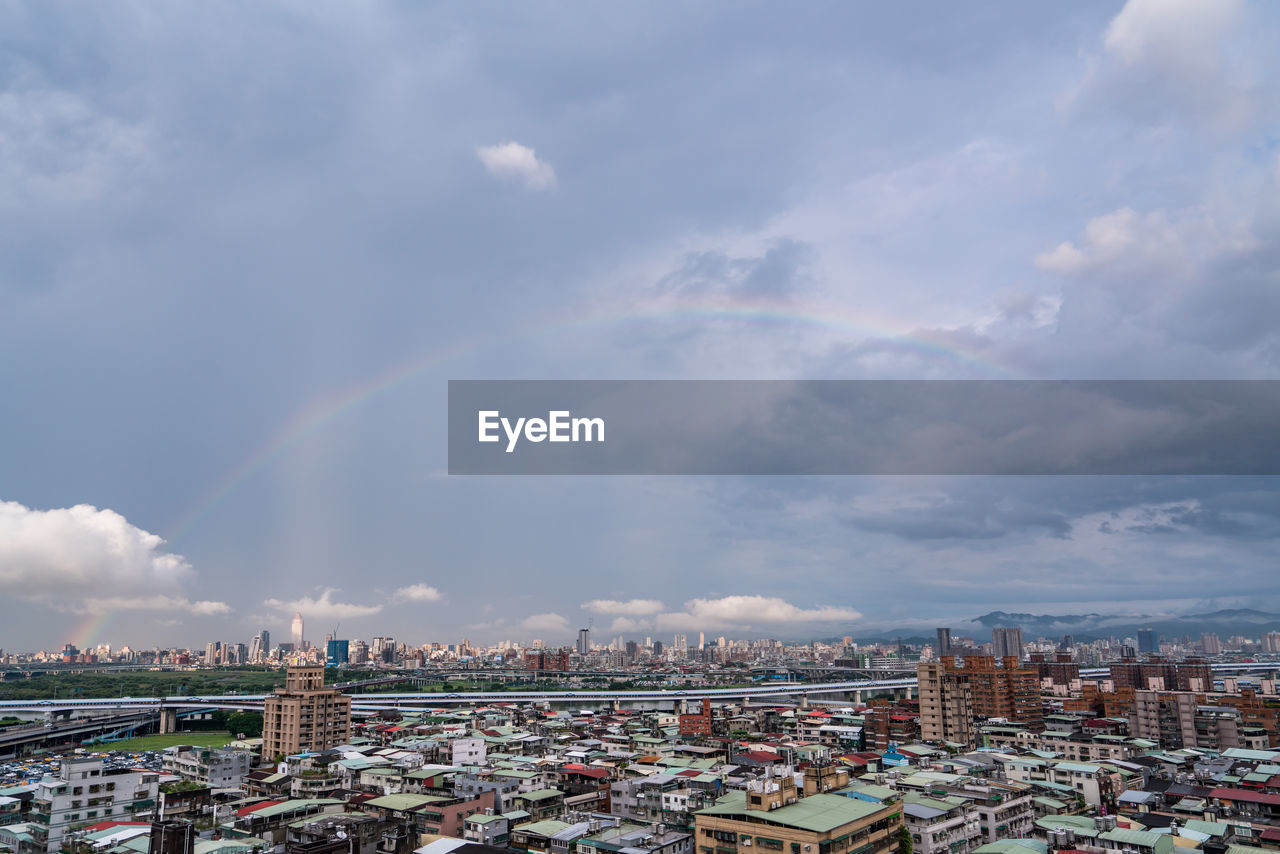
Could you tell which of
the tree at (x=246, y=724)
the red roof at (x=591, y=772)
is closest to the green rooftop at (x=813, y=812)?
the red roof at (x=591, y=772)

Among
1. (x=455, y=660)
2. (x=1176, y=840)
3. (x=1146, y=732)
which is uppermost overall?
(x=1176, y=840)

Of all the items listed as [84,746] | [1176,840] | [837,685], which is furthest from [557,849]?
[837,685]

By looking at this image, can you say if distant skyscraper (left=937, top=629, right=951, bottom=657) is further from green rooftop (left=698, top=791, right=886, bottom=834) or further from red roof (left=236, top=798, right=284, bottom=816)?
red roof (left=236, top=798, right=284, bottom=816)

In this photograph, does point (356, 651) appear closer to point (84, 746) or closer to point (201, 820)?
point (84, 746)

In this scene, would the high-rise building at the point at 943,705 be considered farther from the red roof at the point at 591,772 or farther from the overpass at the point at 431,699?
the overpass at the point at 431,699

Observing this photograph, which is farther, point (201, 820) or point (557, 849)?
point (201, 820)

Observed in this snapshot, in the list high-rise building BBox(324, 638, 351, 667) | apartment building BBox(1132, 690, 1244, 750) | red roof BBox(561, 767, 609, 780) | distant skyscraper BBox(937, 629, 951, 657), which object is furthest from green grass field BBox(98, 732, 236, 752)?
distant skyscraper BBox(937, 629, 951, 657)
